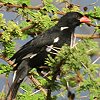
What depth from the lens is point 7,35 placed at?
2930 mm

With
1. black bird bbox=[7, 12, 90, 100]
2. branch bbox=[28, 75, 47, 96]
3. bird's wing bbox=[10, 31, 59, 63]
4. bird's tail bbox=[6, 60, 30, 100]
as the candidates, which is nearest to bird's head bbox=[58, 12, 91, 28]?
black bird bbox=[7, 12, 90, 100]

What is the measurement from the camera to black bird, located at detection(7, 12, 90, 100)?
3316mm

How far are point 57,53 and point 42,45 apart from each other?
6.76 ft

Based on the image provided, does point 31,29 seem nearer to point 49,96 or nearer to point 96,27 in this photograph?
point 96,27

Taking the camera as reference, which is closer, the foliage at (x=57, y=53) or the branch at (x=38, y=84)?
the foliage at (x=57, y=53)

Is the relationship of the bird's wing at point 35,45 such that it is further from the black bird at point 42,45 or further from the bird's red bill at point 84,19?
the bird's red bill at point 84,19

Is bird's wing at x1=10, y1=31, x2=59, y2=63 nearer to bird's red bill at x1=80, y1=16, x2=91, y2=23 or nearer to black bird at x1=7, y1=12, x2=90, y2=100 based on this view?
black bird at x1=7, y1=12, x2=90, y2=100

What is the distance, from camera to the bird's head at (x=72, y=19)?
136 inches

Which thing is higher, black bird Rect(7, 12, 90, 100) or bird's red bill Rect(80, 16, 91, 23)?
bird's red bill Rect(80, 16, 91, 23)

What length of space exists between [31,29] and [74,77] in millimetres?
1872

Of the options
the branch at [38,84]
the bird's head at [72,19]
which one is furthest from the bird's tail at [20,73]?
the bird's head at [72,19]

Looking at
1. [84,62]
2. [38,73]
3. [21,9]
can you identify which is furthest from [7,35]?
[84,62]

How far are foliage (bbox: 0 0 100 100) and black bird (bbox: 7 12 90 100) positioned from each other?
6 cm

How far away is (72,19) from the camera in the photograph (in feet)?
12.1
